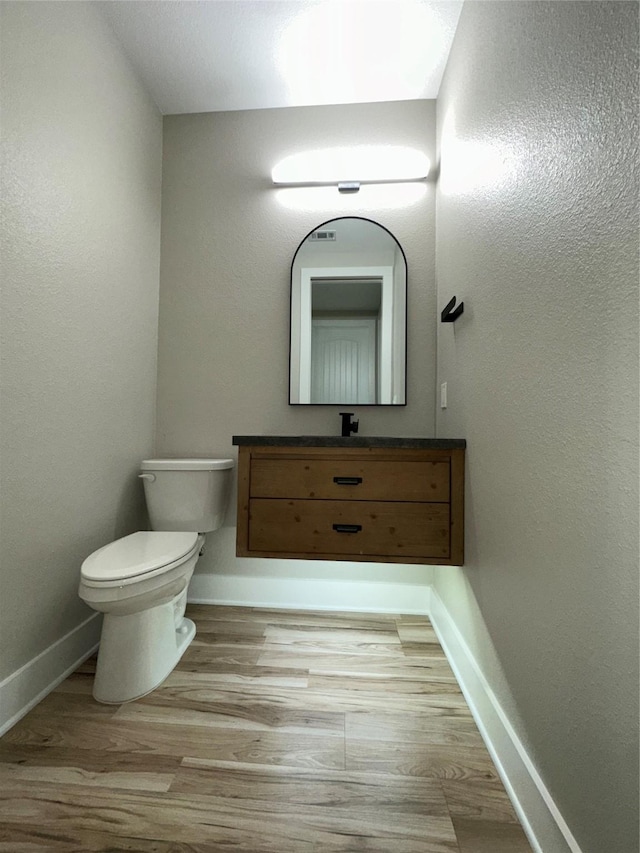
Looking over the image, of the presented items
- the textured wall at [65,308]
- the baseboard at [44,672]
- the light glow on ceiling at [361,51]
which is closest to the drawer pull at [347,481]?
the textured wall at [65,308]

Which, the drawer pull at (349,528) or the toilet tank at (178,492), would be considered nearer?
the drawer pull at (349,528)

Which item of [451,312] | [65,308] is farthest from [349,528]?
[65,308]

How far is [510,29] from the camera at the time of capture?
39.4 inches

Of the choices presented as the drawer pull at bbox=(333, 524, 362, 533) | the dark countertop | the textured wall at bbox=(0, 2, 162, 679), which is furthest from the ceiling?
the drawer pull at bbox=(333, 524, 362, 533)

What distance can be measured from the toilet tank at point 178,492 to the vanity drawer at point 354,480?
1.32 ft

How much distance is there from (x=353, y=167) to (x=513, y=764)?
2.36 metres

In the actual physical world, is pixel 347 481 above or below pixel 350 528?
above

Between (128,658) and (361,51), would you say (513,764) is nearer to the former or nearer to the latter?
(128,658)

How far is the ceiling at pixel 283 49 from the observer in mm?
1484

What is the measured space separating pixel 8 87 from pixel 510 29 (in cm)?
144

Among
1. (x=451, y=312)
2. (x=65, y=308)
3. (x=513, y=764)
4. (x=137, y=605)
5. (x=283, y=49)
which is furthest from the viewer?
(x=283, y=49)

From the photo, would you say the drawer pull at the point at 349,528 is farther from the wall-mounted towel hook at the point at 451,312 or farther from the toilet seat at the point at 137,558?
the wall-mounted towel hook at the point at 451,312

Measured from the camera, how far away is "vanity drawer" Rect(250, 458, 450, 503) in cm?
135

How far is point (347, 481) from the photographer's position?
1.37m
